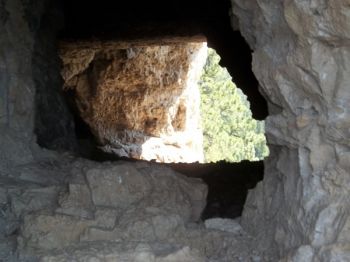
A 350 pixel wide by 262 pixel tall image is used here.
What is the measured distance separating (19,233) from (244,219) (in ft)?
3.16

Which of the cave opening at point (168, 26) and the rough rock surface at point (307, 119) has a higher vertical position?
the cave opening at point (168, 26)

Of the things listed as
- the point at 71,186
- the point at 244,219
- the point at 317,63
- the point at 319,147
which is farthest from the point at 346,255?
the point at 71,186

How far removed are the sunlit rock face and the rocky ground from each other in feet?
16.0

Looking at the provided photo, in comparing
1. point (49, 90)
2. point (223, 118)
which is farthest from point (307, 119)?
point (223, 118)

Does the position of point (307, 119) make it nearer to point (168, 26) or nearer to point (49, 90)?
point (49, 90)

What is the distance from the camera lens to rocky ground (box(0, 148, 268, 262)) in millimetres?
2238

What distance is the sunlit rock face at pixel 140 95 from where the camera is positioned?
8.33 metres

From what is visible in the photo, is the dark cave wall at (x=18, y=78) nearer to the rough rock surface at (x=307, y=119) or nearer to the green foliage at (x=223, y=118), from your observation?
the rough rock surface at (x=307, y=119)

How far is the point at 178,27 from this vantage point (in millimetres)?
5949

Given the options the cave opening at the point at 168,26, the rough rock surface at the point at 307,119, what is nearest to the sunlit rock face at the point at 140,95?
the cave opening at the point at 168,26

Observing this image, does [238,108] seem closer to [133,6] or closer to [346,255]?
[133,6]

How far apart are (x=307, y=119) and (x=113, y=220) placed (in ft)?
3.05

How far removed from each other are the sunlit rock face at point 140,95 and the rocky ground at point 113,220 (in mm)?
4875

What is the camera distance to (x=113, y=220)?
2.39 meters
